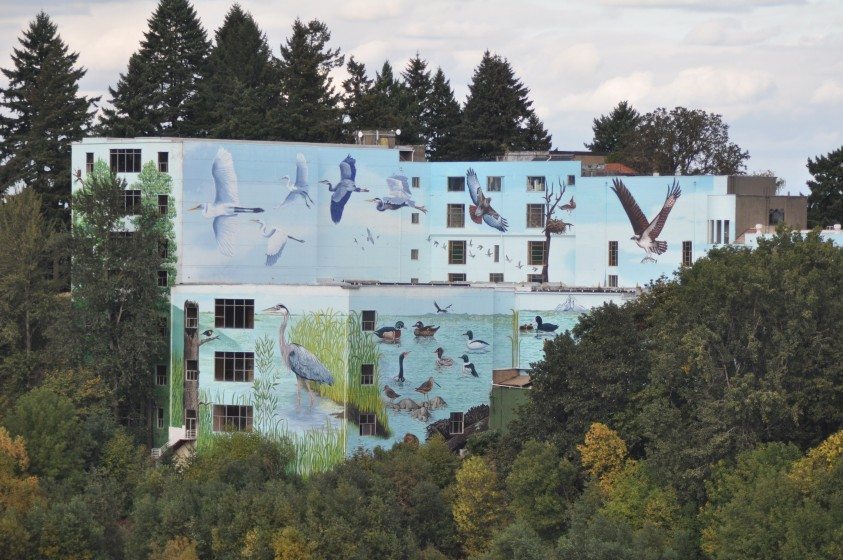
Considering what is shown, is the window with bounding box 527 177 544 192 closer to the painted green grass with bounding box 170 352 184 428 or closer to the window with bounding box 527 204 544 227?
the window with bounding box 527 204 544 227

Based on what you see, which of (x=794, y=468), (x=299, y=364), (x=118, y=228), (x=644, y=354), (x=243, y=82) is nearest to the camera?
(x=794, y=468)

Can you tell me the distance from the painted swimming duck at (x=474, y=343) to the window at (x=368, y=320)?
3.79 m

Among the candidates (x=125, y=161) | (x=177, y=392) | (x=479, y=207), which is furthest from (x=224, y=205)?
(x=479, y=207)

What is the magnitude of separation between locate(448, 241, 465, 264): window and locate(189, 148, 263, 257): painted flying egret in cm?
1238

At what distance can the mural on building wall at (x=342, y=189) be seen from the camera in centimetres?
7669

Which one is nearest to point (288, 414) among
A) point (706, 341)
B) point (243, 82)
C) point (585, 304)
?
point (585, 304)

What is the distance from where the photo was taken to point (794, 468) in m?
48.6

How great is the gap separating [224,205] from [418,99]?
33972 mm

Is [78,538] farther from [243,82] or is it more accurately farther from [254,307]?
[243,82]

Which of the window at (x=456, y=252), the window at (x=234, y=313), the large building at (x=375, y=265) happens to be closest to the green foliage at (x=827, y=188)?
the large building at (x=375, y=265)

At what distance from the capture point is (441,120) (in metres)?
104

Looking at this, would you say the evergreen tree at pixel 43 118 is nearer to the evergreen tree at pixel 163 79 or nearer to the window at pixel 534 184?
the evergreen tree at pixel 163 79

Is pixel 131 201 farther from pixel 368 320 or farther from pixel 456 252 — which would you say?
pixel 456 252

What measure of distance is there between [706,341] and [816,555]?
8.61 m
